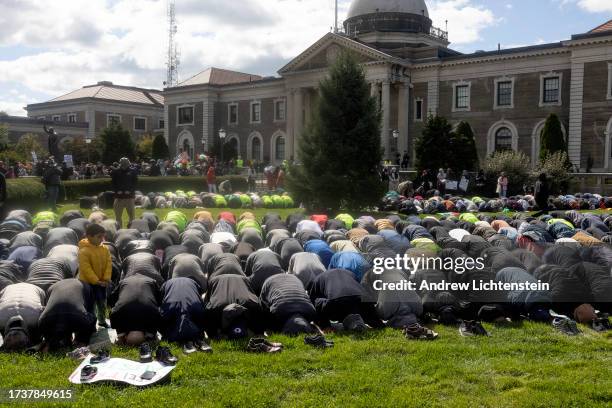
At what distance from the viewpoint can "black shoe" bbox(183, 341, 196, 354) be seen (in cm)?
753

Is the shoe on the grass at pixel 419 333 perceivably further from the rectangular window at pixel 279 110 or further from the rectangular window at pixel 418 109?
the rectangular window at pixel 279 110

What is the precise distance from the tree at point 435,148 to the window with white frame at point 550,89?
39.2 ft

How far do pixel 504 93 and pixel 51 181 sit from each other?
→ 118ft

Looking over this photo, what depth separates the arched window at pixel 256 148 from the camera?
62.1 meters

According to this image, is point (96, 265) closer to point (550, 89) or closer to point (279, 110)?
point (550, 89)

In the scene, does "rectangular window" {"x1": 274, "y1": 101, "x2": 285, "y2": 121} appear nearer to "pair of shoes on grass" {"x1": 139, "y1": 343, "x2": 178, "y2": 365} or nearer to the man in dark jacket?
the man in dark jacket

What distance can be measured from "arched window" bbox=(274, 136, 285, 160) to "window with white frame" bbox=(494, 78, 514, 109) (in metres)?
21.4

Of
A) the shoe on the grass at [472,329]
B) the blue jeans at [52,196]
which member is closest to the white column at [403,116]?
the blue jeans at [52,196]

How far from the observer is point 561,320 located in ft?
28.9

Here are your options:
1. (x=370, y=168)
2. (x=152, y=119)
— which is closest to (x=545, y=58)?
(x=370, y=168)

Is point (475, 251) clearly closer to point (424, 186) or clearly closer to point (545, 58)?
point (424, 186)

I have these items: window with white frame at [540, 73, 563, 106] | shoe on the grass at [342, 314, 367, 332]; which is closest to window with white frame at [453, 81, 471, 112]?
window with white frame at [540, 73, 563, 106]

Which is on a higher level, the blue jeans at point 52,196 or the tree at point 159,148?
the tree at point 159,148

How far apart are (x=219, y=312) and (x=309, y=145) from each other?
15.7 m
